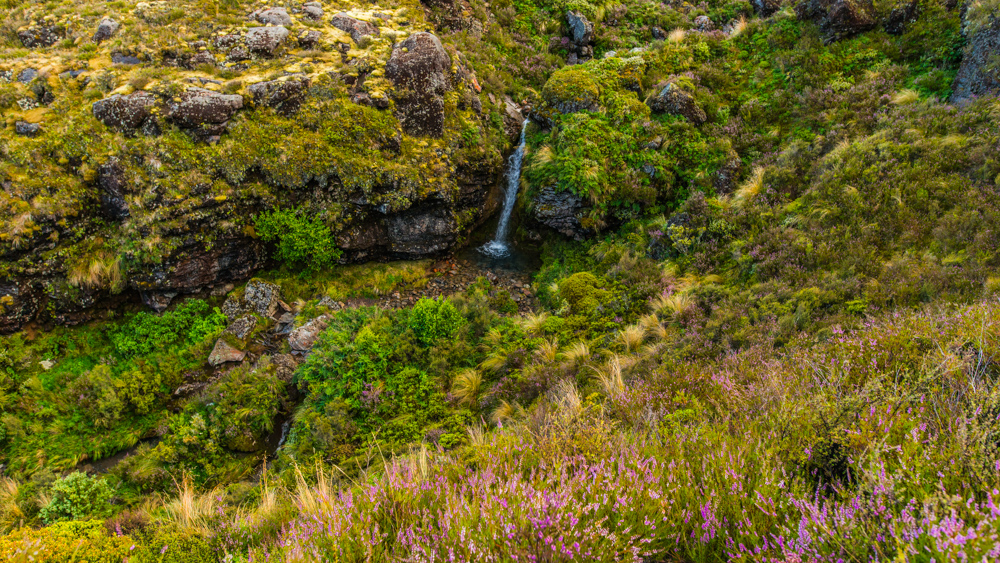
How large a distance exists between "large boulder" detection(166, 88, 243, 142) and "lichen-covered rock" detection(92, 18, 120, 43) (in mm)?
4543

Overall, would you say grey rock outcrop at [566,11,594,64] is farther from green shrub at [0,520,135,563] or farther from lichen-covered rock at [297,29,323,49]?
green shrub at [0,520,135,563]

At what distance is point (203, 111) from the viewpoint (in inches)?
390

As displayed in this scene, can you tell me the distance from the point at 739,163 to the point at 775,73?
13.3 feet

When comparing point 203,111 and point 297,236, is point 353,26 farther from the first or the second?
point 297,236

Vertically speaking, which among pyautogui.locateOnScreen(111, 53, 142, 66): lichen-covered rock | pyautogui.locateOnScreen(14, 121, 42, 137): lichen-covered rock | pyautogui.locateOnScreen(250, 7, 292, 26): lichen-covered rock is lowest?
pyautogui.locateOnScreen(14, 121, 42, 137): lichen-covered rock

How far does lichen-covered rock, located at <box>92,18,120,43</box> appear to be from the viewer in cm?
1155

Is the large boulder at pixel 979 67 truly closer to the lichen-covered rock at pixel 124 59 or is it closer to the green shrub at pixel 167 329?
the green shrub at pixel 167 329

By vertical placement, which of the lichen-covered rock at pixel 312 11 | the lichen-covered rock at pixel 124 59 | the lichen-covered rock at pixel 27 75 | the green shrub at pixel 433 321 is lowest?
the green shrub at pixel 433 321

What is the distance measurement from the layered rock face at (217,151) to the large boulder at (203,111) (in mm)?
37

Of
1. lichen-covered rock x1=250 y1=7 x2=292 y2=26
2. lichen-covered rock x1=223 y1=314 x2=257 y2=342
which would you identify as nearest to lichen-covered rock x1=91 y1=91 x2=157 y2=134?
lichen-covered rock x1=250 y1=7 x2=292 y2=26

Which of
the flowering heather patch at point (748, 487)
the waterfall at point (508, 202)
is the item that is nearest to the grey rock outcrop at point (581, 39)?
the waterfall at point (508, 202)

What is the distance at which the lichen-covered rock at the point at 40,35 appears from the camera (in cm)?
1159

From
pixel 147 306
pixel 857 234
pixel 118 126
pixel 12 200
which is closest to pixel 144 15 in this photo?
pixel 118 126

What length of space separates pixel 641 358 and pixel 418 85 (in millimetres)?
9849
